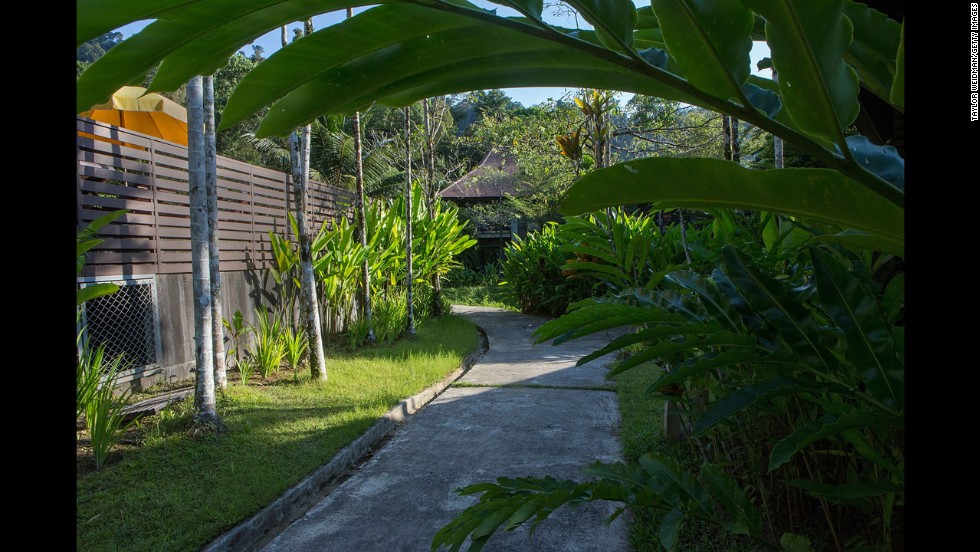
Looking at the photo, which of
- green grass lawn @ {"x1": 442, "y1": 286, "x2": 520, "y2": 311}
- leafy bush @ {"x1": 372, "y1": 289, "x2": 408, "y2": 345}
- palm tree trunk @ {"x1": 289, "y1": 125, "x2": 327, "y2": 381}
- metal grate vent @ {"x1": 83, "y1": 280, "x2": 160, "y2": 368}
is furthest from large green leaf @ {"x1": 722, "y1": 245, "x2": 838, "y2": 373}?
green grass lawn @ {"x1": 442, "y1": 286, "x2": 520, "y2": 311}

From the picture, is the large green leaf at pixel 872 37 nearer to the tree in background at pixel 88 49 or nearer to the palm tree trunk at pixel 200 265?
the tree in background at pixel 88 49

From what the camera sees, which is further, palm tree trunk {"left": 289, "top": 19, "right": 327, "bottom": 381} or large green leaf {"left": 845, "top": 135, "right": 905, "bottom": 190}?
palm tree trunk {"left": 289, "top": 19, "right": 327, "bottom": 381}

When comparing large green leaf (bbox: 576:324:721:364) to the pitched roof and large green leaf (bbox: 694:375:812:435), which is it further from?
the pitched roof

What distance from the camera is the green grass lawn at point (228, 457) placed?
10.6 feet

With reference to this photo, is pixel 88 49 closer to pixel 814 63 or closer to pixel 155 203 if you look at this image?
pixel 155 203

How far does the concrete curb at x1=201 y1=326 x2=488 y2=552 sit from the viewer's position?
10.6 feet

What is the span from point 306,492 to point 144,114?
28.3ft

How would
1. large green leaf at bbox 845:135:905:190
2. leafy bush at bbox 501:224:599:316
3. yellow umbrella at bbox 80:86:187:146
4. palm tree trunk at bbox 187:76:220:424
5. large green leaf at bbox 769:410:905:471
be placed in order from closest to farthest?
large green leaf at bbox 845:135:905:190
large green leaf at bbox 769:410:905:471
palm tree trunk at bbox 187:76:220:424
yellow umbrella at bbox 80:86:187:146
leafy bush at bbox 501:224:599:316

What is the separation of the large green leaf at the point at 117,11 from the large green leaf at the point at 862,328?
0.97 meters

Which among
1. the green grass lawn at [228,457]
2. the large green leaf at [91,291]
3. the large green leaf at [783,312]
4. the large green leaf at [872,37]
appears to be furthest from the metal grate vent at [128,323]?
the large green leaf at [872,37]

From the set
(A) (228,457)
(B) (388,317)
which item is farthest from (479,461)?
(B) (388,317)

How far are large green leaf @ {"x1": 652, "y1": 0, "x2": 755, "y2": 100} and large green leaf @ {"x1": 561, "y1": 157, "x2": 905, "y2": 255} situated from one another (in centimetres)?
10

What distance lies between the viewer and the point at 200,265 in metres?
5.01
